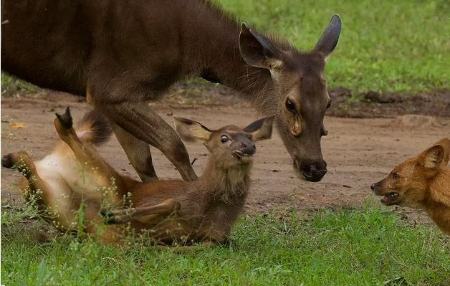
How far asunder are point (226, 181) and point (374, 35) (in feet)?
34.8

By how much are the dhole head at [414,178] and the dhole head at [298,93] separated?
50 cm

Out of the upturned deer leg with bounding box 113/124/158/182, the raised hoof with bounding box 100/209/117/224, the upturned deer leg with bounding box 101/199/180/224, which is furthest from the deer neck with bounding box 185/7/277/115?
the raised hoof with bounding box 100/209/117/224

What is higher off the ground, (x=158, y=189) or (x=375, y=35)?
(x=375, y=35)

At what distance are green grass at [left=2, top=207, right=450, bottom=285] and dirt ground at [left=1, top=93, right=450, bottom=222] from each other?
0.94m

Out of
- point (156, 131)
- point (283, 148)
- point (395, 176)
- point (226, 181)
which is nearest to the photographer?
point (226, 181)

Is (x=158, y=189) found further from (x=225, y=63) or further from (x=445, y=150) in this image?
(x=445, y=150)

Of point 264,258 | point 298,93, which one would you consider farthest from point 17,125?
point 264,258

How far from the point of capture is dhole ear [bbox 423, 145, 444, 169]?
862 cm

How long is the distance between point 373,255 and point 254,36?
1992 millimetres

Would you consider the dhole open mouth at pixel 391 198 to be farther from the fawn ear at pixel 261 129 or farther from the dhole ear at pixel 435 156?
the fawn ear at pixel 261 129

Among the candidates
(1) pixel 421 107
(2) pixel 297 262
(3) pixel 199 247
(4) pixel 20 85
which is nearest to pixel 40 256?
(3) pixel 199 247

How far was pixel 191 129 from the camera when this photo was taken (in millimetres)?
8773

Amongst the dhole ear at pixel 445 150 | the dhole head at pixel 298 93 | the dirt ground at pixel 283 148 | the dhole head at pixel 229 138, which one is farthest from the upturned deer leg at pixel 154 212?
the dhole ear at pixel 445 150

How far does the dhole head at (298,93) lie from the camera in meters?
8.99
